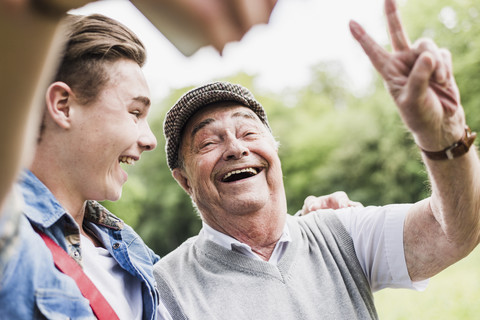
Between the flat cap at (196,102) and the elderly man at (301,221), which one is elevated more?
the flat cap at (196,102)

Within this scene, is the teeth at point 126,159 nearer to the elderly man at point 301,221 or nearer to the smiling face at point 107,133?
the smiling face at point 107,133

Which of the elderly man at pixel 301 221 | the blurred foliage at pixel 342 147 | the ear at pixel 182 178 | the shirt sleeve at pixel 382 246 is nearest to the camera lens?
the elderly man at pixel 301 221

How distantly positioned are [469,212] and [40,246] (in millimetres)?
1817

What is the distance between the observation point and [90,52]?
6.71ft

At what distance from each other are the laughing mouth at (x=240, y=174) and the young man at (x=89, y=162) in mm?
784

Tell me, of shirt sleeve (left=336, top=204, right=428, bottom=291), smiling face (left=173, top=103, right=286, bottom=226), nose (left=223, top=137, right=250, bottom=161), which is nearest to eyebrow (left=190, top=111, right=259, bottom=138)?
smiling face (left=173, top=103, right=286, bottom=226)

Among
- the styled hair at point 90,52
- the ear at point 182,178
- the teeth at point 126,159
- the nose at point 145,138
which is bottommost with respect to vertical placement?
the ear at point 182,178

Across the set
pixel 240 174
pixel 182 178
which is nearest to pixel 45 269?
pixel 240 174

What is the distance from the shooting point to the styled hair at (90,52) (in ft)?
6.46

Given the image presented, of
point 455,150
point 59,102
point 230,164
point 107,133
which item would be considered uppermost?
point 59,102

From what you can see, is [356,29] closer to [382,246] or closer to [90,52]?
[90,52]

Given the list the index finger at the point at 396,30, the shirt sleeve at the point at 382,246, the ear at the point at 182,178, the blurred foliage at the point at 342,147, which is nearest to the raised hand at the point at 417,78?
the index finger at the point at 396,30

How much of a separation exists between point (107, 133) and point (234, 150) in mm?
1105

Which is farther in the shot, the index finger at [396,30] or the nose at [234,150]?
the nose at [234,150]
